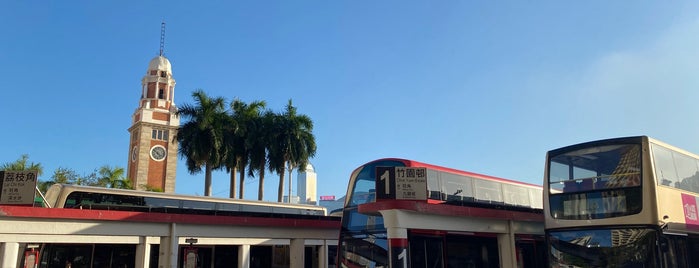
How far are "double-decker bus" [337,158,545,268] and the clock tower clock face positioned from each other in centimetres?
5554

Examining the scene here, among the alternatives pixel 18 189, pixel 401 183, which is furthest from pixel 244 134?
pixel 401 183

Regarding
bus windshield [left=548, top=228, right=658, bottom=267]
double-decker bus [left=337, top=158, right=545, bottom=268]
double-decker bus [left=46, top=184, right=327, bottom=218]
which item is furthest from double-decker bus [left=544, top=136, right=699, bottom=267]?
double-decker bus [left=46, top=184, right=327, bottom=218]

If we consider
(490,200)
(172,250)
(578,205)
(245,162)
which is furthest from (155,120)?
(578,205)

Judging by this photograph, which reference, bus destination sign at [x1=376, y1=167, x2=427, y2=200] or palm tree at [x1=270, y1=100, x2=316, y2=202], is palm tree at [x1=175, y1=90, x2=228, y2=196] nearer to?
palm tree at [x1=270, y1=100, x2=316, y2=202]

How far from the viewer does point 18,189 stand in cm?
1780

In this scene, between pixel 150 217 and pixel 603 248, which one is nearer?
pixel 603 248

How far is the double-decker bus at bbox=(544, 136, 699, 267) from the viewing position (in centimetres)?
1319

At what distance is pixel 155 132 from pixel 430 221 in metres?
59.0

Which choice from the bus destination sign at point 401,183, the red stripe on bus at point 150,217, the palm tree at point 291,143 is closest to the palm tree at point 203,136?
the palm tree at point 291,143

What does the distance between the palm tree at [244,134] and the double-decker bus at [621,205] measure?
25.2m

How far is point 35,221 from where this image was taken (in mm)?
17453

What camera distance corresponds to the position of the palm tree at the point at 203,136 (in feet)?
115

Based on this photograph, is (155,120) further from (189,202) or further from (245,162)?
(189,202)

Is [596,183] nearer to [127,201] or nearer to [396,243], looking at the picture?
[396,243]
